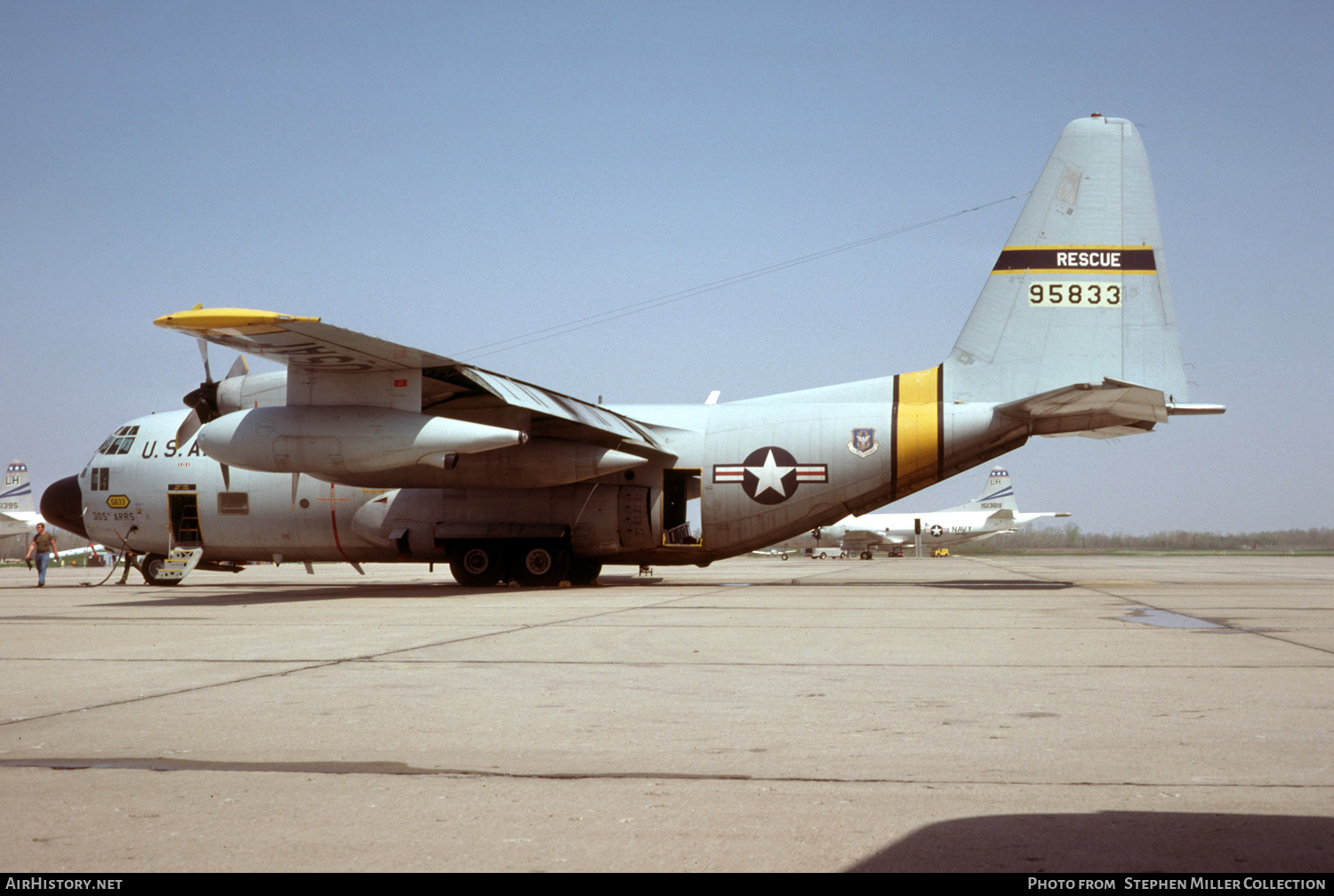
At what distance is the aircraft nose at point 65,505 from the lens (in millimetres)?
22234

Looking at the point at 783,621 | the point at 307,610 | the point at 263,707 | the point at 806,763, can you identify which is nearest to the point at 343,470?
the point at 307,610

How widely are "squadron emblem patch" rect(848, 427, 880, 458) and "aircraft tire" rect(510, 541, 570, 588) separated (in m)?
5.65

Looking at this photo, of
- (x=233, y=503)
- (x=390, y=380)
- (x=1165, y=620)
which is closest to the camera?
(x=1165, y=620)

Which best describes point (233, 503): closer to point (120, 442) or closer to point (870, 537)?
point (120, 442)

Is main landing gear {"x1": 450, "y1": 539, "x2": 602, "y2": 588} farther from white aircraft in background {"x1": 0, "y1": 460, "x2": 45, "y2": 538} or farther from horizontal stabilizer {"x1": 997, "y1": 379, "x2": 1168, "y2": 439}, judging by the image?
white aircraft in background {"x1": 0, "y1": 460, "x2": 45, "y2": 538}

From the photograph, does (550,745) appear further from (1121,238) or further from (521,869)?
(1121,238)

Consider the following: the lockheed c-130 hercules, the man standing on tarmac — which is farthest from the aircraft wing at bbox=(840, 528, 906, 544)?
the man standing on tarmac

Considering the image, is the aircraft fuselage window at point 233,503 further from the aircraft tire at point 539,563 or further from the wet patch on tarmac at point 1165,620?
the wet patch on tarmac at point 1165,620

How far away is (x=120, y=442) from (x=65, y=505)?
208 centimetres

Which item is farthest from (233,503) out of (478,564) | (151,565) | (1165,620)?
(1165,620)

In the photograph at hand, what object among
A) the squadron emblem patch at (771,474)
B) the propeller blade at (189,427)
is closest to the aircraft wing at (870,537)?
the squadron emblem patch at (771,474)

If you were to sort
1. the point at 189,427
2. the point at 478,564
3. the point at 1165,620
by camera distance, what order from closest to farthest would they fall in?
the point at 1165,620 < the point at 478,564 < the point at 189,427

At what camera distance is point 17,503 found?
58500mm

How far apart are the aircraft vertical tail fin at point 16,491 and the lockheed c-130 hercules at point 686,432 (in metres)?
46.3
